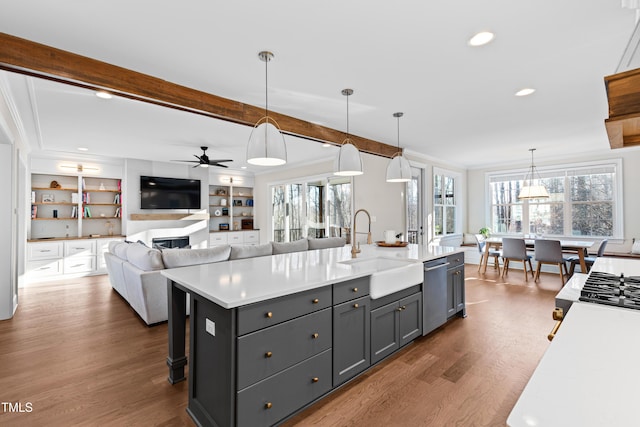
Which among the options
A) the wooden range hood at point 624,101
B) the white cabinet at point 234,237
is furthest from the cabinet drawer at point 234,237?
the wooden range hood at point 624,101

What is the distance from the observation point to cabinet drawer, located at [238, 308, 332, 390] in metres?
1.57

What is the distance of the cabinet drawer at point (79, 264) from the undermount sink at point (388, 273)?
603 centimetres

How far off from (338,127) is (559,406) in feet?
13.7

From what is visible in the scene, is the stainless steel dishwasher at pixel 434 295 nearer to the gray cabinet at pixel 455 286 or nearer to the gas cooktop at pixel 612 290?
the gray cabinet at pixel 455 286

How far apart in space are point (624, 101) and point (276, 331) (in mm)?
1731

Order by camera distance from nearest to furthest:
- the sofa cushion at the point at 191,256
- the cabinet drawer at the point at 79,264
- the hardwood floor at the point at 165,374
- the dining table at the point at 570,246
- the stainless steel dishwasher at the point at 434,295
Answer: the hardwood floor at the point at 165,374, the stainless steel dishwasher at the point at 434,295, the sofa cushion at the point at 191,256, the dining table at the point at 570,246, the cabinet drawer at the point at 79,264

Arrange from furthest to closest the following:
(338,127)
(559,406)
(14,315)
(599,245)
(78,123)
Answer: (599,245)
(338,127)
(78,123)
(14,315)
(559,406)

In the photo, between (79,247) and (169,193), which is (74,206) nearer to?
(79,247)

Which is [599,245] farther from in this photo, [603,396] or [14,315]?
[14,315]

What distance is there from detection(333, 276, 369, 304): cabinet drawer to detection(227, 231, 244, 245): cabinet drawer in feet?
21.8

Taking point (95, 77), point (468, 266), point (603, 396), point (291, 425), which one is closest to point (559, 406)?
point (603, 396)

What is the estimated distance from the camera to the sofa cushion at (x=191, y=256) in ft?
Result: 11.3

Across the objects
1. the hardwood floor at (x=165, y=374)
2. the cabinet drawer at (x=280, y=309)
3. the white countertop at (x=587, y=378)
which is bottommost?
the hardwood floor at (x=165, y=374)

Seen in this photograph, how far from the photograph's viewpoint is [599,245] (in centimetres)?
511
